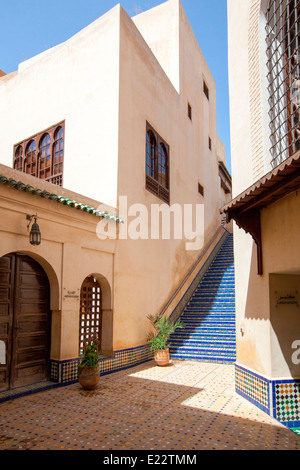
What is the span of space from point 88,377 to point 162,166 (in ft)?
25.5

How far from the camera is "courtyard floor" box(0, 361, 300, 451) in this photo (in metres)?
4.41

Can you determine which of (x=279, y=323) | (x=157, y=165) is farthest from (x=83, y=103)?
(x=279, y=323)

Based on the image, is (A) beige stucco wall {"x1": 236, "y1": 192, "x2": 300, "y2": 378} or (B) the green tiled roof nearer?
(A) beige stucco wall {"x1": 236, "y1": 192, "x2": 300, "y2": 378}

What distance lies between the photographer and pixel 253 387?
5816mm

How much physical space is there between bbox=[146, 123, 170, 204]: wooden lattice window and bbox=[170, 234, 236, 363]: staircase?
12.5 feet

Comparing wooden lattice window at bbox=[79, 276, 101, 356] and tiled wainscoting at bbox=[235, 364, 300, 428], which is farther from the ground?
wooden lattice window at bbox=[79, 276, 101, 356]

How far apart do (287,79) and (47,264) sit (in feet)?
18.4

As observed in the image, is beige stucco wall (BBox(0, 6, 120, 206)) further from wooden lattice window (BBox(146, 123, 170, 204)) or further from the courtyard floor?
the courtyard floor

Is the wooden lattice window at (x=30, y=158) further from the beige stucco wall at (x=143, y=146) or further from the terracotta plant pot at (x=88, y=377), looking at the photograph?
the terracotta plant pot at (x=88, y=377)

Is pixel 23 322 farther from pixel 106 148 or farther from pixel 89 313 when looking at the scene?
pixel 106 148

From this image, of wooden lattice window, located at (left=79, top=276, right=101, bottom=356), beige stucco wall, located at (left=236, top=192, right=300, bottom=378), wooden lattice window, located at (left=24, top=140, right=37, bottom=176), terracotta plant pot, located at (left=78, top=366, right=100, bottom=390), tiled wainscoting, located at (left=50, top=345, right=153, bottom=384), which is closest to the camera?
beige stucco wall, located at (left=236, top=192, right=300, bottom=378)

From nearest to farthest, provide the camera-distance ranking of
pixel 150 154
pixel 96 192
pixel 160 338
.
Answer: pixel 160 338 → pixel 96 192 → pixel 150 154

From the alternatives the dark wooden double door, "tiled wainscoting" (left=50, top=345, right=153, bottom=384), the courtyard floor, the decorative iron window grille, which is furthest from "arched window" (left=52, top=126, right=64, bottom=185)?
the decorative iron window grille
